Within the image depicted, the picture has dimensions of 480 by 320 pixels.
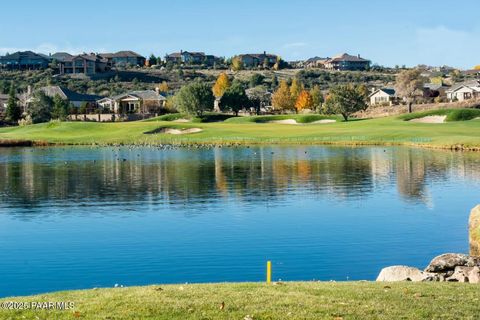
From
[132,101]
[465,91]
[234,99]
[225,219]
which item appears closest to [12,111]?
[132,101]

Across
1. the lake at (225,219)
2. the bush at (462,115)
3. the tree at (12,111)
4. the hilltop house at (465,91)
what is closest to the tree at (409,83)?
the hilltop house at (465,91)

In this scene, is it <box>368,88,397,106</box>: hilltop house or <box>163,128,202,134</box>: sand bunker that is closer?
<box>163,128,202,134</box>: sand bunker

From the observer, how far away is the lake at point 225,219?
28.3 m

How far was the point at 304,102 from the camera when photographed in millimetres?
169500

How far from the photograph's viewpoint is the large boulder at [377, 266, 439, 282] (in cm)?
2305

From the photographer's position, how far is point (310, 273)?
27422 mm

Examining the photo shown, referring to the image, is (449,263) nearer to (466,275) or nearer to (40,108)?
(466,275)

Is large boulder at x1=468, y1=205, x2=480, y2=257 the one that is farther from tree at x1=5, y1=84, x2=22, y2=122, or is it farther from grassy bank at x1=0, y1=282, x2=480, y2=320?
tree at x1=5, y1=84, x2=22, y2=122

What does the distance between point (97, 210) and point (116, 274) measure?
1627 centimetres

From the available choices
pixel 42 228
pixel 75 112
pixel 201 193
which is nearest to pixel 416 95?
pixel 75 112

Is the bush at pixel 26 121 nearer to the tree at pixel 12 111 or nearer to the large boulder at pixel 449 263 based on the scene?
the tree at pixel 12 111

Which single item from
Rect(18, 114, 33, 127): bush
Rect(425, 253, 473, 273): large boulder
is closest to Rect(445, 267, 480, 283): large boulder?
Rect(425, 253, 473, 273): large boulder

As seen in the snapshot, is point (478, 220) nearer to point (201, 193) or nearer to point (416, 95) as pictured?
point (201, 193)

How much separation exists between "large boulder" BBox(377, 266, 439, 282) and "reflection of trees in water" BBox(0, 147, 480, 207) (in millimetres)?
23248
